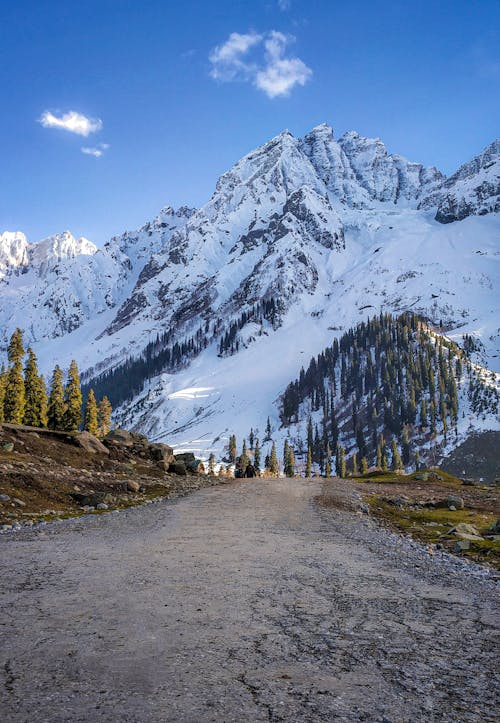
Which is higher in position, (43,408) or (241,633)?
(43,408)

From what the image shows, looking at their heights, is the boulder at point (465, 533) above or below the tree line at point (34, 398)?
below

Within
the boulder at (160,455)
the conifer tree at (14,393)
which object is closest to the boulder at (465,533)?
the boulder at (160,455)

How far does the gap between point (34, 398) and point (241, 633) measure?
7988 centimetres

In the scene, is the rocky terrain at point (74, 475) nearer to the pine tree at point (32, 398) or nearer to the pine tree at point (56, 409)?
the pine tree at point (32, 398)

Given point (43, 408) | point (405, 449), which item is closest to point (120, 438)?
point (43, 408)

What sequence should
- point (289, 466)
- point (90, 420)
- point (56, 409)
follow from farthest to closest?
1. point (289, 466)
2. point (90, 420)
3. point (56, 409)

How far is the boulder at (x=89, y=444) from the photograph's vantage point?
4447 cm

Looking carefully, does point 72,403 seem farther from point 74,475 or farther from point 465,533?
point 465,533

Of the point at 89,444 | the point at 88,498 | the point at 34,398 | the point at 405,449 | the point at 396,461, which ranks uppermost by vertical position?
the point at 34,398

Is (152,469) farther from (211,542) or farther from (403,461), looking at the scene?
(403,461)

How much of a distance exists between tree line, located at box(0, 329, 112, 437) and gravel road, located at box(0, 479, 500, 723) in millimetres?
63401

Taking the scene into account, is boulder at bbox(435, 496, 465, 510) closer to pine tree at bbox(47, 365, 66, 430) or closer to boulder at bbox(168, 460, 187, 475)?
boulder at bbox(168, 460, 187, 475)

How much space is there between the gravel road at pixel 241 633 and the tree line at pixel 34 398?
6340 cm

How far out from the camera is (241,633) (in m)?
8.96
